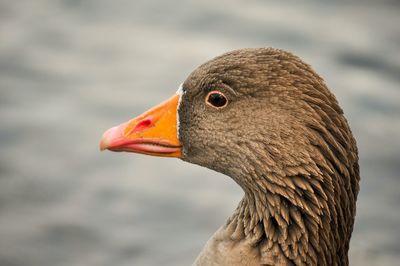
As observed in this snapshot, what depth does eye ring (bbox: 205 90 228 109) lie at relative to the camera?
6.21 m

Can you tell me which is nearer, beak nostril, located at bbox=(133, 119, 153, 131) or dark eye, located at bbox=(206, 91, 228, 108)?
dark eye, located at bbox=(206, 91, 228, 108)

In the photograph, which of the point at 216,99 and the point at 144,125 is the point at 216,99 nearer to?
the point at 216,99

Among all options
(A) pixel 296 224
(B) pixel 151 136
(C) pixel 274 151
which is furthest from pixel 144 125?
(A) pixel 296 224

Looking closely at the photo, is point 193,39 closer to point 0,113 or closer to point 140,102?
point 140,102

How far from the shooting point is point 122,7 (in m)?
14.2

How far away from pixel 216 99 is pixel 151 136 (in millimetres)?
571

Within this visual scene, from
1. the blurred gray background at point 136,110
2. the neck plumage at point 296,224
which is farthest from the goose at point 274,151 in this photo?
the blurred gray background at point 136,110

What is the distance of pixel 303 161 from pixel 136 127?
1.34 metres

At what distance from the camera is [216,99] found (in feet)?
20.5

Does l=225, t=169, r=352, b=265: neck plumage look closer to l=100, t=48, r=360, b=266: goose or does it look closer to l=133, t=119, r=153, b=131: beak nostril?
l=100, t=48, r=360, b=266: goose

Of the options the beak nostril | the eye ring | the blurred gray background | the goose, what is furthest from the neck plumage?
the blurred gray background

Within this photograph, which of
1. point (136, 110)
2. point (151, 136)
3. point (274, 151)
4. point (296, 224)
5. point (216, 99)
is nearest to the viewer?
point (274, 151)

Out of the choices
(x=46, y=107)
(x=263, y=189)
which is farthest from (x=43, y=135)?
(x=263, y=189)

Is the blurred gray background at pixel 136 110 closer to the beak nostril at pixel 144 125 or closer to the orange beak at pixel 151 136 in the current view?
the orange beak at pixel 151 136
